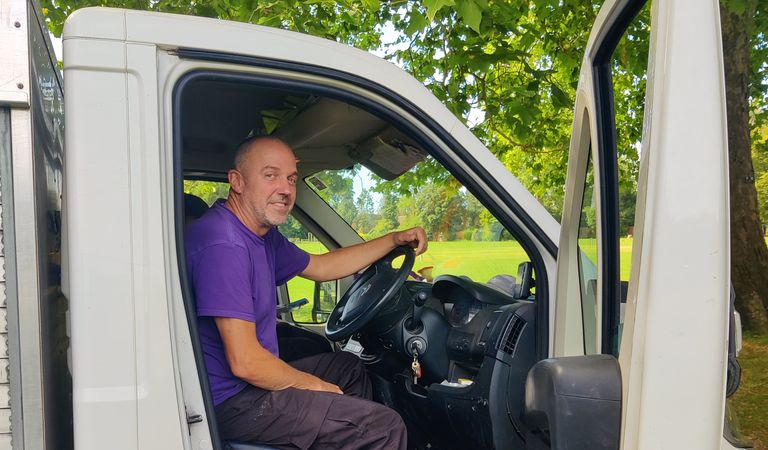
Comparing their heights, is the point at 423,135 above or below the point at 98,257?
above

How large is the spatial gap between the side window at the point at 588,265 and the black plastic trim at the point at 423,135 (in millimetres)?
127

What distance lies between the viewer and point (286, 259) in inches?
110

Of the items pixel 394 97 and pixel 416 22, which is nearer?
pixel 394 97

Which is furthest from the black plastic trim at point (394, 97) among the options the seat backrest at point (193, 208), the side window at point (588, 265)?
the seat backrest at point (193, 208)

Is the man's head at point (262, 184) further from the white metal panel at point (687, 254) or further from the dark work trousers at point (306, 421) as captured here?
the white metal panel at point (687, 254)

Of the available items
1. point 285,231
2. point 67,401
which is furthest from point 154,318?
point 285,231

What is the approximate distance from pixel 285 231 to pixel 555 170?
3690 mm

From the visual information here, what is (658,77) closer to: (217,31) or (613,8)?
(613,8)

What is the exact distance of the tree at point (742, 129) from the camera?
4.20 feet

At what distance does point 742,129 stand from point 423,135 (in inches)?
33.6

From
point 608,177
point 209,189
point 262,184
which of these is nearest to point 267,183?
point 262,184

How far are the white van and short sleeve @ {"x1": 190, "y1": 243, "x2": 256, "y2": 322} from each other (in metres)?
0.28

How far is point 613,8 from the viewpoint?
1588mm

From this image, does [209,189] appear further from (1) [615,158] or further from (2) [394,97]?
(1) [615,158]
